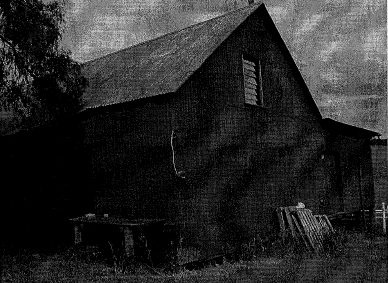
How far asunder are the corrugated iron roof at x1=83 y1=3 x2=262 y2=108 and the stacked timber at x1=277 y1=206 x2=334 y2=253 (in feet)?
18.1

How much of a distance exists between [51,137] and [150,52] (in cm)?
452

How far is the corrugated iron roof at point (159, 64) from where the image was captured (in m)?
10.8

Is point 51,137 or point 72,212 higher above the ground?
point 51,137

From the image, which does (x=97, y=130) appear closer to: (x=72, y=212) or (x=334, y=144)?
(x=72, y=212)

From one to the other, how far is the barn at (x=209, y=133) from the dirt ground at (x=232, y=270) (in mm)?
1259

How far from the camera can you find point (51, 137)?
1368 centimetres

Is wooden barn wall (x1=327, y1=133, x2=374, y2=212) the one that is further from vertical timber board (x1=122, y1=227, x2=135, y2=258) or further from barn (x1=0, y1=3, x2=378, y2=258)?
vertical timber board (x1=122, y1=227, x2=135, y2=258)

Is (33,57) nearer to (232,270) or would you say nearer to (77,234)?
(77,234)

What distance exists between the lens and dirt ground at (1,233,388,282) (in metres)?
8.44

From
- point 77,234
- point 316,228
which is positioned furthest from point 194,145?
point 316,228

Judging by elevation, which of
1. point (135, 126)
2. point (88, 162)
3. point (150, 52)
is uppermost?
point (150, 52)

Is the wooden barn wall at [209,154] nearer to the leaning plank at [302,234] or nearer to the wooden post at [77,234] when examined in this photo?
the leaning plank at [302,234]

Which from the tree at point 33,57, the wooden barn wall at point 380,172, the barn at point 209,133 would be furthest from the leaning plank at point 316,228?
the wooden barn wall at point 380,172

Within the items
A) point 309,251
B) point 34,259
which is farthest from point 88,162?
point 309,251
